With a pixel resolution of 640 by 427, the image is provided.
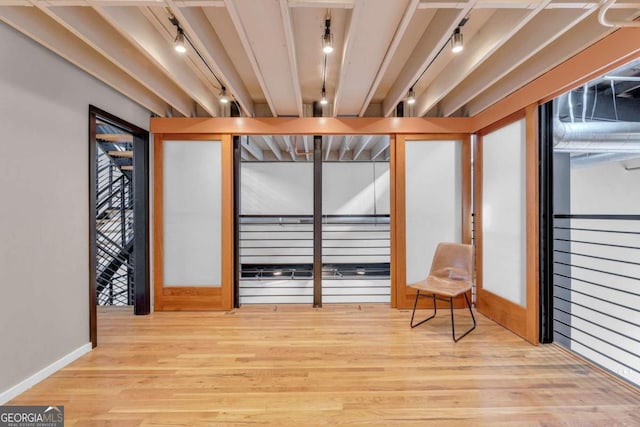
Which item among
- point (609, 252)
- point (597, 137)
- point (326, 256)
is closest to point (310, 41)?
point (597, 137)

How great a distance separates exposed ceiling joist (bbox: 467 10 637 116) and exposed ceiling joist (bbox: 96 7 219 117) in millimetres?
2893

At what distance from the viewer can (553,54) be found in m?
2.23

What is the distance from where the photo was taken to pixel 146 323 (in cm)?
304

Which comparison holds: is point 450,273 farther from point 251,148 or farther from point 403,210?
point 251,148

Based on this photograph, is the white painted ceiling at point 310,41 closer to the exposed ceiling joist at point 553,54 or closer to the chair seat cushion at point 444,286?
the exposed ceiling joist at point 553,54

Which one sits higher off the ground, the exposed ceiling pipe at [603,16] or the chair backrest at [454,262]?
the exposed ceiling pipe at [603,16]

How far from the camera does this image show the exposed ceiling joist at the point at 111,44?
173cm

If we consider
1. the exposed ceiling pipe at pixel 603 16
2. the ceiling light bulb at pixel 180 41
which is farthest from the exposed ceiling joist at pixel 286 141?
the exposed ceiling pipe at pixel 603 16

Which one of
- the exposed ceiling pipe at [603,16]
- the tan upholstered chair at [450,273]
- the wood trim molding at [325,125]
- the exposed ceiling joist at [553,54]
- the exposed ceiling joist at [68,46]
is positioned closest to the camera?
the exposed ceiling pipe at [603,16]

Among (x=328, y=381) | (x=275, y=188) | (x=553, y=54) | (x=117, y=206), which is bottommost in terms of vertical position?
(x=328, y=381)

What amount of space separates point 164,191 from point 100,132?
45.1 inches

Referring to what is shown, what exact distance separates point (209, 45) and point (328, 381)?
2.50 metres

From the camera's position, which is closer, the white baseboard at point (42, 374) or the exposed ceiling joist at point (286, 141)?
the white baseboard at point (42, 374)

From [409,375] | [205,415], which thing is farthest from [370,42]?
[205,415]
